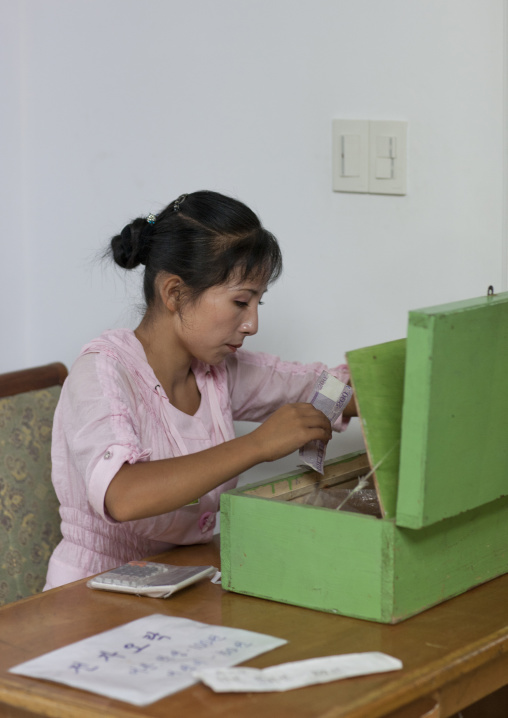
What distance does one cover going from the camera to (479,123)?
1726 millimetres

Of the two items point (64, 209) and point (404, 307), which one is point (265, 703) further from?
point (64, 209)

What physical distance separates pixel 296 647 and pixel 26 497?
0.95 metres

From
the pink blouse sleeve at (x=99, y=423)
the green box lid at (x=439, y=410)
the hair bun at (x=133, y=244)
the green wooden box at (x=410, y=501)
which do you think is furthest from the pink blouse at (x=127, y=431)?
the green box lid at (x=439, y=410)

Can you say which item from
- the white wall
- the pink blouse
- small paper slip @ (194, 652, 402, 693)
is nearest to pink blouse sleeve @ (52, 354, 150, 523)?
the pink blouse

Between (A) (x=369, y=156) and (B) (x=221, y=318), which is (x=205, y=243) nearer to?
(B) (x=221, y=318)

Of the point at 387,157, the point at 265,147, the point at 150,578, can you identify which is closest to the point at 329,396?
the point at 150,578

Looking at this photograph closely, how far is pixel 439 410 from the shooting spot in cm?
111

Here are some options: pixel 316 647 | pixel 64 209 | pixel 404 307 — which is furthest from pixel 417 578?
pixel 64 209

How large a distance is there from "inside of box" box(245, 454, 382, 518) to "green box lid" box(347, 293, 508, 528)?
202 millimetres

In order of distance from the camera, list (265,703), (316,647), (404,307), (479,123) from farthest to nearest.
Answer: (404,307) < (479,123) < (316,647) < (265,703)

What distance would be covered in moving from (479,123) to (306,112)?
0.36 metres

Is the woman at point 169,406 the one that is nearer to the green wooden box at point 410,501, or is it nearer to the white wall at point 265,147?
the green wooden box at point 410,501

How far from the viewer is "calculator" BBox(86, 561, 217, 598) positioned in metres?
1.27

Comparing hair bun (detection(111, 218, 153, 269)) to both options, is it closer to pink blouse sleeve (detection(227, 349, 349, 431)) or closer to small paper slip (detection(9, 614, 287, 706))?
pink blouse sleeve (detection(227, 349, 349, 431))
